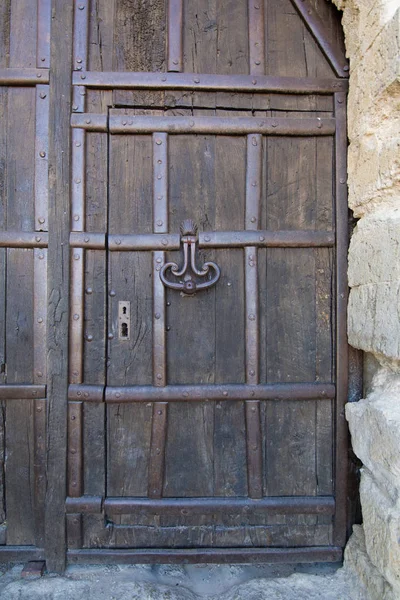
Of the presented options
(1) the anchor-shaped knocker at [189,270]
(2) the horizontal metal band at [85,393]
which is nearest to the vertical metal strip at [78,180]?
(1) the anchor-shaped knocker at [189,270]

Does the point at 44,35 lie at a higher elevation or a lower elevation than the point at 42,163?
higher

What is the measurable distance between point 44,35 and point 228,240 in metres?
1.01

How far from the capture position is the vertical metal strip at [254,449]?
1.56m

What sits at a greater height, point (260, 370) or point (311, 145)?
point (311, 145)

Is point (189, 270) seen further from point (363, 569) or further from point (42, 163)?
point (363, 569)

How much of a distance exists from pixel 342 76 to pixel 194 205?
736mm

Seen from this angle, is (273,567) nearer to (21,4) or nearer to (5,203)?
(5,203)

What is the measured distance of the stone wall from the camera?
1.21 meters

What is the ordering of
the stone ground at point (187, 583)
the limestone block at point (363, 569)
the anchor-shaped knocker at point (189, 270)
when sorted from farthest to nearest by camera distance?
the anchor-shaped knocker at point (189, 270)
the stone ground at point (187, 583)
the limestone block at point (363, 569)

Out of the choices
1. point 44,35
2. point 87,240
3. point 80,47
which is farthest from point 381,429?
point 44,35

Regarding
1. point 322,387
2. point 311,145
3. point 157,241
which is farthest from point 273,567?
point 311,145

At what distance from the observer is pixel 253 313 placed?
5.11 feet

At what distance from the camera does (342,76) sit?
1572 millimetres

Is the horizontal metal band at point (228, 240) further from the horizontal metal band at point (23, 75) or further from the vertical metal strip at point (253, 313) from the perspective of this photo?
the horizontal metal band at point (23, 75)
